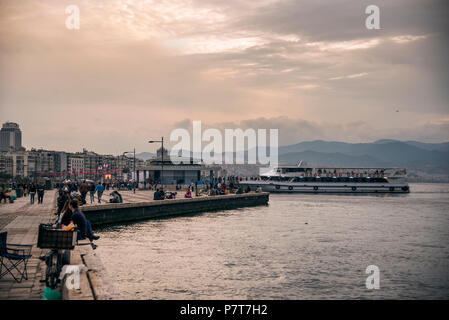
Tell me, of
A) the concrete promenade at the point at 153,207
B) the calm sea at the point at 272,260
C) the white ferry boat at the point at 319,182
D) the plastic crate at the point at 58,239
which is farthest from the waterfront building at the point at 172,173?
the plastic crate at the point at 58,239

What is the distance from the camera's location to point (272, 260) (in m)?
21.3

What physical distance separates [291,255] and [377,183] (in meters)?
83.0

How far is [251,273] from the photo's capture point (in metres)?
18.4

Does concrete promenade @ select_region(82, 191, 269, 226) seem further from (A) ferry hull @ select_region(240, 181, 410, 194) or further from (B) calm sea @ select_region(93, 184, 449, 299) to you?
(A) ferry hull @ select_region(240, 181, 410, 194)

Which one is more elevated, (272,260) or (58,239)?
(58,239)

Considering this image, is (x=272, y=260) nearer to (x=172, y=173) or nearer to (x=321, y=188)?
(x=172, y=173)

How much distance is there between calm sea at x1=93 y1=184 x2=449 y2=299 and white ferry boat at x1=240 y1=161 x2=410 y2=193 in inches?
2441

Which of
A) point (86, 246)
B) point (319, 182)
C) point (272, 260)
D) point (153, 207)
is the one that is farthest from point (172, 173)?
point (86, 246)

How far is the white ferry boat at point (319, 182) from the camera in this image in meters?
98.8

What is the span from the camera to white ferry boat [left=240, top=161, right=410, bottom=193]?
9881 centimetres

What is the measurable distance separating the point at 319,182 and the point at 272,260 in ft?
267

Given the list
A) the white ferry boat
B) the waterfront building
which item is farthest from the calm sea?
the white ferry boat
